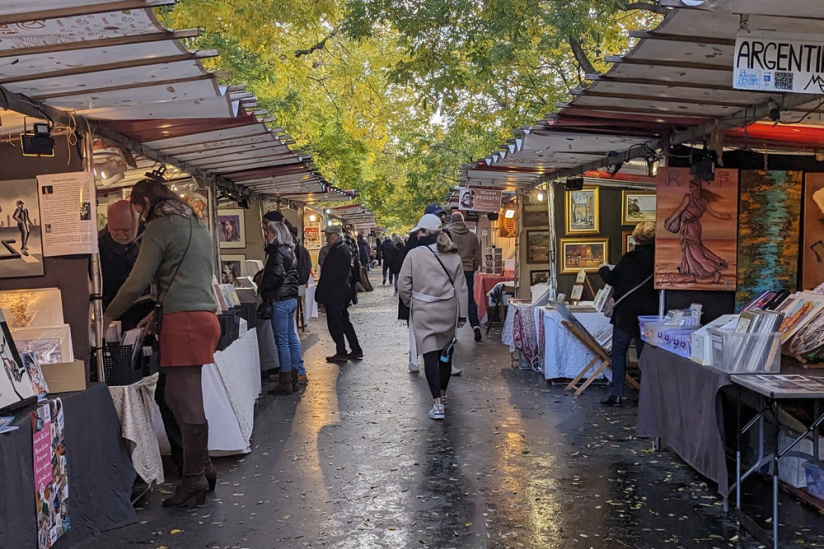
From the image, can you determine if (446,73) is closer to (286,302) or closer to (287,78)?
(287,78)

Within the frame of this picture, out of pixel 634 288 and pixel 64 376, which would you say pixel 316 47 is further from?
pixel 64 376

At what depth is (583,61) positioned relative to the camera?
41.8ft

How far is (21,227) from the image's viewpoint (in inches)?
203

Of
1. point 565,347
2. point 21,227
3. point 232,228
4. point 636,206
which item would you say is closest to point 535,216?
point 636,206

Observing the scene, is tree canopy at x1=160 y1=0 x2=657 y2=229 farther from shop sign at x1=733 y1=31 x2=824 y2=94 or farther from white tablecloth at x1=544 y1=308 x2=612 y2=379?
shop sign at x1=733 y1=31 x2=824 y2=94

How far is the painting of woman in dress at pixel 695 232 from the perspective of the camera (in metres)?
6.77

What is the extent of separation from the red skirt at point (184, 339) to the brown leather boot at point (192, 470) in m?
0.48

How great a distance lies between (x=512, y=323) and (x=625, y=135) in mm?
4499

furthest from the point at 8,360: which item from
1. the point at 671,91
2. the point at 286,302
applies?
the point at 286,302

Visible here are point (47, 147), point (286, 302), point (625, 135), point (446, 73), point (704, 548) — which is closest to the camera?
point (704, 548)

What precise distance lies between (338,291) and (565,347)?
11.8 ft

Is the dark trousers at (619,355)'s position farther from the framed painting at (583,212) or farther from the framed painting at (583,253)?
the framed painting at (583,212)

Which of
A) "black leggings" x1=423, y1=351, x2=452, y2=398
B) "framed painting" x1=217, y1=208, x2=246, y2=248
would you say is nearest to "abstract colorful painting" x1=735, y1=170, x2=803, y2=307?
"black leggings" x1=423, y1=351, x2=452, y2=398

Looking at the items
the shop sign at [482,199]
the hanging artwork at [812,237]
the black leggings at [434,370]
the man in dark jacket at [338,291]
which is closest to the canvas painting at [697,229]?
the hanging artwork at [812,237]
